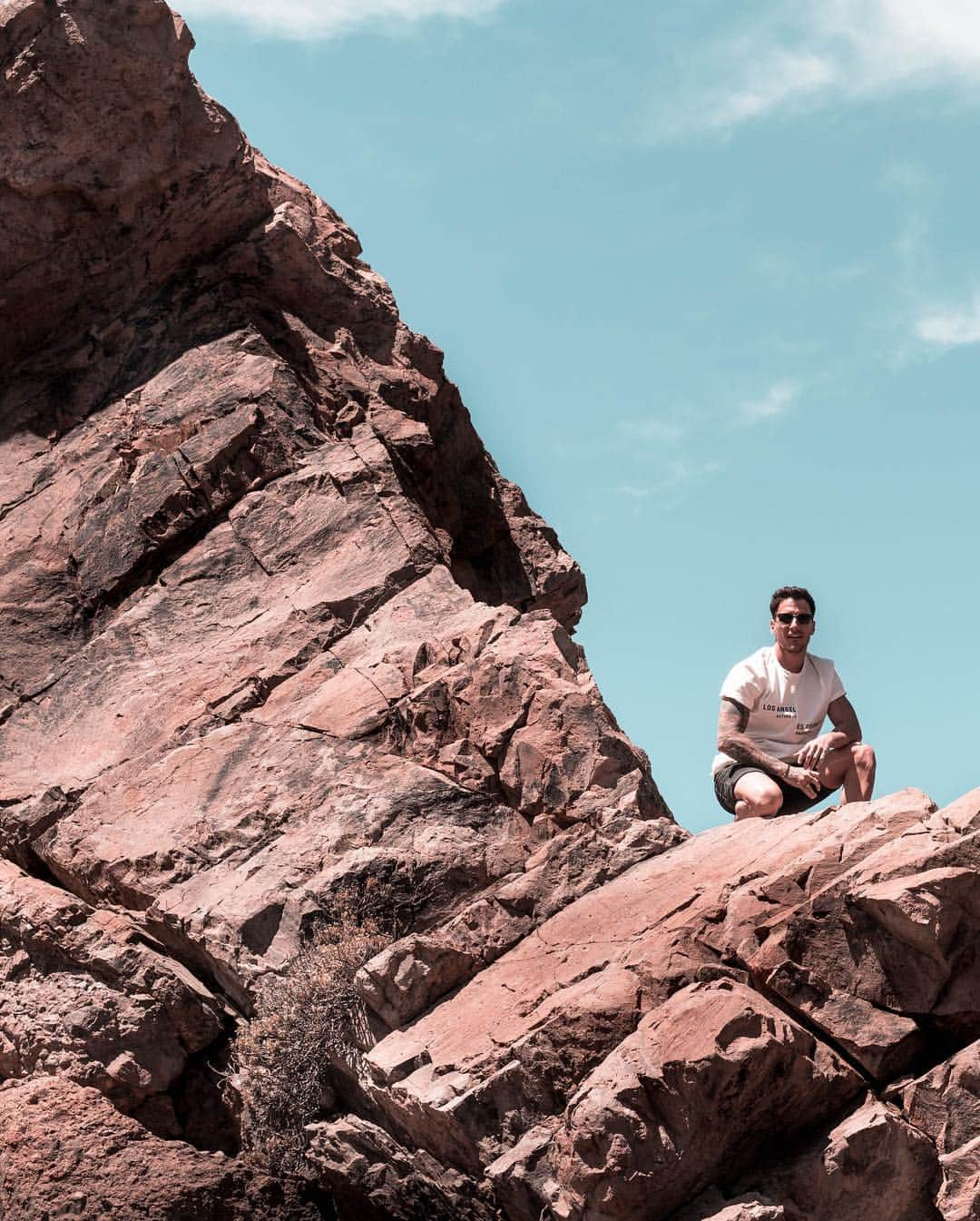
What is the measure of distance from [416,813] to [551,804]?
771 millimetres

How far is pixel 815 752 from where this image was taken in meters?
9.08

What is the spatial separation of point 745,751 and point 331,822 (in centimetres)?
254

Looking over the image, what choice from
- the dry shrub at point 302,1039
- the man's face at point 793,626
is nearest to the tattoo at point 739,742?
the man's face at point 793,626

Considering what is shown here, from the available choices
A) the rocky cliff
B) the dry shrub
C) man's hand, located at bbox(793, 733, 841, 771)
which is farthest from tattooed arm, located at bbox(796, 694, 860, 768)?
the dry shrub

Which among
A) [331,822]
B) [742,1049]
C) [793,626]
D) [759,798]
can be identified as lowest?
[742,1049]

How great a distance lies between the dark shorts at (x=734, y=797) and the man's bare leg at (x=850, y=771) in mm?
93

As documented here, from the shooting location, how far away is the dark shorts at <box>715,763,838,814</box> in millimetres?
9250

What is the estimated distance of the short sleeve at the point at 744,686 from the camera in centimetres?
937

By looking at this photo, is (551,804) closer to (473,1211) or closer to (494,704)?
(494,704)

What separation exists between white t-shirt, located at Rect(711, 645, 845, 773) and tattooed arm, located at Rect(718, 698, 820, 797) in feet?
0.19

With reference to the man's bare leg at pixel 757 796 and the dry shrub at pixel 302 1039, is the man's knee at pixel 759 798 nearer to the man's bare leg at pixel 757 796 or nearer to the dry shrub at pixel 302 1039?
the man's bare leg at pixel 757 796

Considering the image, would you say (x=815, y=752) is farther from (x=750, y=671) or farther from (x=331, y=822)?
(x=331, y=822)

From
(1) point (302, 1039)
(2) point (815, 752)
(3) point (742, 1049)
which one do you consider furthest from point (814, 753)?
(1) point (302, 1039)

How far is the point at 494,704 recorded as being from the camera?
897cm
